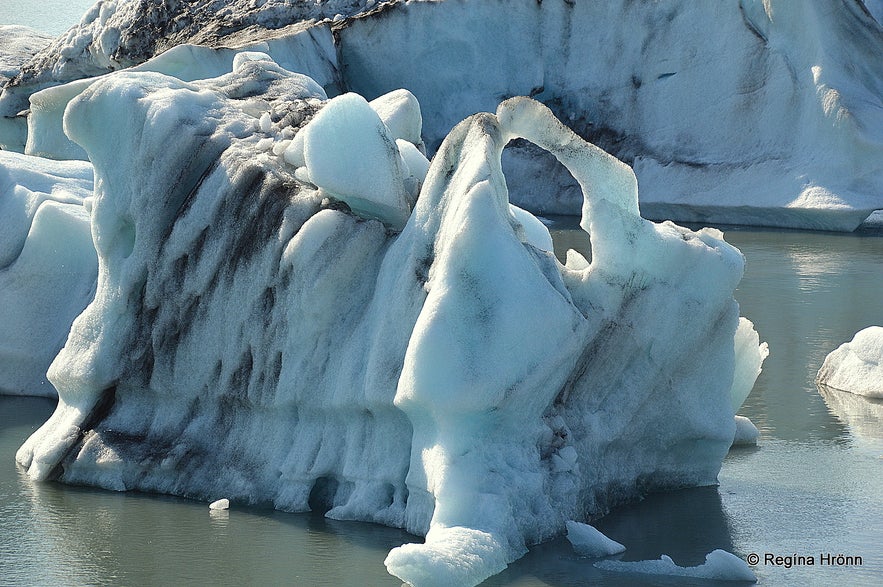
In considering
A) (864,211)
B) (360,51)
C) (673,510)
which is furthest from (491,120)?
(360,51)

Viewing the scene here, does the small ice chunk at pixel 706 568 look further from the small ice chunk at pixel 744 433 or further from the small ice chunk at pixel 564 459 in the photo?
Answer: the small ice chunk at pixel 744 433

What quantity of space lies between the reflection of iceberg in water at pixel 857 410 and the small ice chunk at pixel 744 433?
552mm

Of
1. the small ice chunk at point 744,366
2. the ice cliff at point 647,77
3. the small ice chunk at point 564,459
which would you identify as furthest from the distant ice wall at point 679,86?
the small ice chunk at point 564,459

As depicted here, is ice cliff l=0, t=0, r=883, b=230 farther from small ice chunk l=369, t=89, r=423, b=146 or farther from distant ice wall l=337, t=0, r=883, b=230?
small ice chunk l=369, t=89, r=423, b=146

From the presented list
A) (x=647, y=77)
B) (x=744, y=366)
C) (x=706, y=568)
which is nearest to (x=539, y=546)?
(x=706, y=568)

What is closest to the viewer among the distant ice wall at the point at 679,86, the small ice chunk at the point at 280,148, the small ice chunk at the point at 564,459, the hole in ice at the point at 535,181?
the small ice chunk at the point at 564,459

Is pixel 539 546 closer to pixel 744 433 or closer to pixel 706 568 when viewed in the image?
pixel 706 568

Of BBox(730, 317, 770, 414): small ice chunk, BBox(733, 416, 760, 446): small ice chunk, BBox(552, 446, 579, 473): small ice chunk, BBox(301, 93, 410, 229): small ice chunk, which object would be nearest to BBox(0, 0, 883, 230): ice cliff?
BBox(730, 317, 770, 414): small ice chunk

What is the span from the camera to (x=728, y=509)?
5.18 metres

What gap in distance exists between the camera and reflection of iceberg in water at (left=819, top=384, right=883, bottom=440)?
6.43m

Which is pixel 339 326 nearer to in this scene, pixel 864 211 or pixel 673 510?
pixel 673 510

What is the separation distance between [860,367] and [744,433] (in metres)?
1.45

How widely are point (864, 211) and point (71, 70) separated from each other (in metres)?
9.01

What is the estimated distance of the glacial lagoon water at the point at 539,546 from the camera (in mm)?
4418
